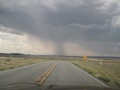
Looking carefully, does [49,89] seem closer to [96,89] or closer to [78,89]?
[78,89]

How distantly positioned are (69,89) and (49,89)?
72cm

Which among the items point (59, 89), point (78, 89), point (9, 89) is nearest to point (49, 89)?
point (59, 89)

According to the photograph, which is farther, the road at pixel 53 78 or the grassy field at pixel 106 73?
the grassy field at pixel 106 73

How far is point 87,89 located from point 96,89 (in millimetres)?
330

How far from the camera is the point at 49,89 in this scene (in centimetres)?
748

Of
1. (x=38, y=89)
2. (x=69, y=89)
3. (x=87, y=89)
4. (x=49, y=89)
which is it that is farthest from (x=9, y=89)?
(x=87, y=89)

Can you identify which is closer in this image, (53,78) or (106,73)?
(53,78)

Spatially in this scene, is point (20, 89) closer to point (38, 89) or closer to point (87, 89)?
point (38, 89)

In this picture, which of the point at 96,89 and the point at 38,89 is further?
the point at 38,89

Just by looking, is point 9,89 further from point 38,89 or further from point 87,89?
point 87,89

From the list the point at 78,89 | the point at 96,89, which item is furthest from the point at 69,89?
the point at 96,89

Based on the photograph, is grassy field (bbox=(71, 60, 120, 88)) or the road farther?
grassy field (bbox=(71, 60, 120, 88))

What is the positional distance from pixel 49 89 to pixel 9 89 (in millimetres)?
1617

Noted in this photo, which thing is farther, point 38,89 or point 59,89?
point 38,89
